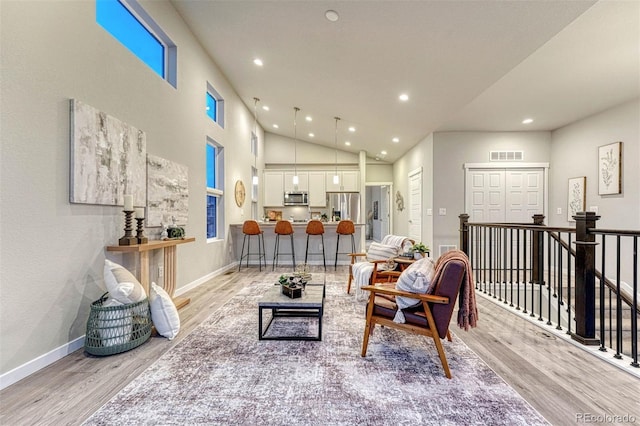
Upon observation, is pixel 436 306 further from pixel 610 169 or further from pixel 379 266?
pixel 610 169

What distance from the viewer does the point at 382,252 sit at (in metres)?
4.00

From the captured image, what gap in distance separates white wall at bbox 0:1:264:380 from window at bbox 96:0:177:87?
0.18m

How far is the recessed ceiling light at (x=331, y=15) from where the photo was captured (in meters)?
3.10

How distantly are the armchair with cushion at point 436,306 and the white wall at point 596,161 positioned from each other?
4132 mm

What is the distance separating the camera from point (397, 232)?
921cm

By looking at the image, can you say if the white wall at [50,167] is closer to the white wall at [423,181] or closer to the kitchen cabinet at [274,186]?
the white wall at [423,181]

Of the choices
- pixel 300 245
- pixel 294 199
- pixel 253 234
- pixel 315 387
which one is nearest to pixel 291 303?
pixel 315 387

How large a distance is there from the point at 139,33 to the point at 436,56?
3423mm

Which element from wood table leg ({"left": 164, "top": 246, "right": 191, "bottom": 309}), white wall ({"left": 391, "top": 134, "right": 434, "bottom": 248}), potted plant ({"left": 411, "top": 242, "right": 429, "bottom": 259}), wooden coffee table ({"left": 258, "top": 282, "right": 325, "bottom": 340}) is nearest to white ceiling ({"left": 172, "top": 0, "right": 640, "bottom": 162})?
white wall ({"left": 391, "top": 134, "right": 434, "bottom": 248})

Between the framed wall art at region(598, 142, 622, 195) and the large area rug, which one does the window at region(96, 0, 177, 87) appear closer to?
the large area rug

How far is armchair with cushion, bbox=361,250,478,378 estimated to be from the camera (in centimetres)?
194

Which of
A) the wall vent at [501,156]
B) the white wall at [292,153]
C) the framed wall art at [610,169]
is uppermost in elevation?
the white wall at [292,153]

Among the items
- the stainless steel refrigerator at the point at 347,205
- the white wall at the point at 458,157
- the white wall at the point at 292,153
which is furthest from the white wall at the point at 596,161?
the white wall at the point at 292,153

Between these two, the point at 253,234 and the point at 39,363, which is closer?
the point at 39,363
